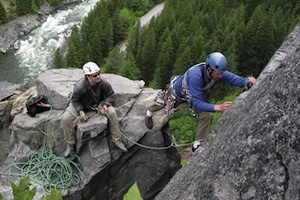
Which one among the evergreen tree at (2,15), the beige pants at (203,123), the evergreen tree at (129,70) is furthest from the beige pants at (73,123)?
the evergreen tree at (2,15)

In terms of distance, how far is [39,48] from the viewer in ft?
135

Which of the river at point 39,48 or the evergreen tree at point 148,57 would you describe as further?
the river at point 39,48

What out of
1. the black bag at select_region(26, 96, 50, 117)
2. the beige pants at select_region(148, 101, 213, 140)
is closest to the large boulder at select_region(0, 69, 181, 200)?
the black bag at select_region(26, 96, 50, 117)

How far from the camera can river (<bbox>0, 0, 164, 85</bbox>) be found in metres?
36.7

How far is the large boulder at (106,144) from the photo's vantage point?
827 cm

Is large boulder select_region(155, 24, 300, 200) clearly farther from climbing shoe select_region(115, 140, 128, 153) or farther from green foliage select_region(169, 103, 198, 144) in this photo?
green foliage select_region(169, 103, 198, 144)

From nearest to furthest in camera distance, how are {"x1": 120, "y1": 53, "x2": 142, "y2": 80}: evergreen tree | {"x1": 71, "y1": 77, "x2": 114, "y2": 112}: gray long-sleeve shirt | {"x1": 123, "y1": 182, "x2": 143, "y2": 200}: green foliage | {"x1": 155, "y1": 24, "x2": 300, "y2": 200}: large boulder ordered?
{"x1": 123, "y1": 182, "x2": 143, "y2": 200}: green foliage, {"x1": 155, "y1": 24, "x2": 300, "y2": 200}: large boulder, {"x1": 71, "y1": 77, "x2": 114, "y2": 112}: gray long-sleeve shirt, {"x1": 120, "y1": 53, "x2": 142, "y2": 80}: evergreen tree

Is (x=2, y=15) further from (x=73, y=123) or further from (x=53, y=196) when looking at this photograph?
(x=53, y=196)

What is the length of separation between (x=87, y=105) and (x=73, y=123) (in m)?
0.49

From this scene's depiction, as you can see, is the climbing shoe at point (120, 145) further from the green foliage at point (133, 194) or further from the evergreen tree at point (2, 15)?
the evergreen tree at point (2, 15)

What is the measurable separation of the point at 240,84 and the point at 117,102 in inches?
145

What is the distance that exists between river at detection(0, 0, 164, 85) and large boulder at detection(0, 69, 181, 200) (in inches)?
1044

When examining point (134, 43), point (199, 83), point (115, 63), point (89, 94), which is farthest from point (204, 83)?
point (134, 43)

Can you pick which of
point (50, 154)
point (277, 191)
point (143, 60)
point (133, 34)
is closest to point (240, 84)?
point (277, 191)
